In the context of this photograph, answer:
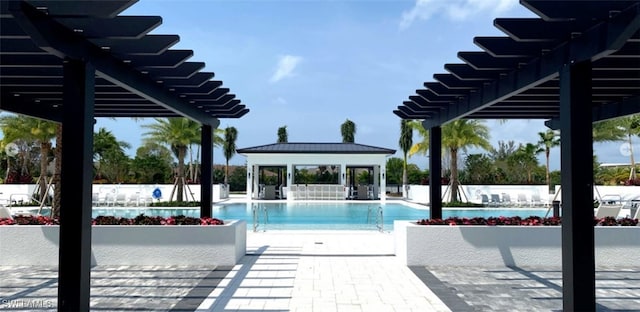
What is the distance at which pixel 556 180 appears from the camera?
1348 inches

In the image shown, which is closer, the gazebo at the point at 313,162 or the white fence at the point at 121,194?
the white fence at the point at 121,194

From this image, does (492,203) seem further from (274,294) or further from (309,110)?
(309,110)

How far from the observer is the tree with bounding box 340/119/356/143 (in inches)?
2279

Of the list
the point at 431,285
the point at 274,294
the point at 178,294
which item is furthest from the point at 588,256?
the point at 178,294

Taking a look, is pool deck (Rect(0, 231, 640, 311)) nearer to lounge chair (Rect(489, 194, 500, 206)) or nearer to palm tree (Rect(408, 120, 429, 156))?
lounge chair (Rect(489, 194, 500, 206))

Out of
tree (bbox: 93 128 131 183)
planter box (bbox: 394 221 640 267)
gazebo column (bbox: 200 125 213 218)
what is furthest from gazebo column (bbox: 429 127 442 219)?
tree (bbox: 93 128 131 183)

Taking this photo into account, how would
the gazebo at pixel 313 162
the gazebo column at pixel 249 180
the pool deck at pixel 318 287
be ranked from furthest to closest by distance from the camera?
the gazebo column at pixel 249 180 → the gazebo at pixel 313 162 → the pool deck at pixel 318 287

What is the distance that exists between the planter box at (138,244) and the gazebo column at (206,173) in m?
1.84

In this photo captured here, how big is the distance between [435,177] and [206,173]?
16.8 ft

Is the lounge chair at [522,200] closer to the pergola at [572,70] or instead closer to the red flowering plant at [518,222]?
the red flowering plant at [518,222]

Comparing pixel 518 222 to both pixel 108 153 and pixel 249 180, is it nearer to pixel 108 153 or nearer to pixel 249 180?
pixel 249 180

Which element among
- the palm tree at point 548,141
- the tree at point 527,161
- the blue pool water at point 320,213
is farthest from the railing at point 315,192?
the palm tree at point 548,141

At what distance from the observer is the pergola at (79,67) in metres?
4.48

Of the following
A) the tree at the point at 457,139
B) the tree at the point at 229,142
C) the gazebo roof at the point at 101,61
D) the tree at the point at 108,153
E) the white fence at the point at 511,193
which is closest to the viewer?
the gazebo roof at the point at 101,61
